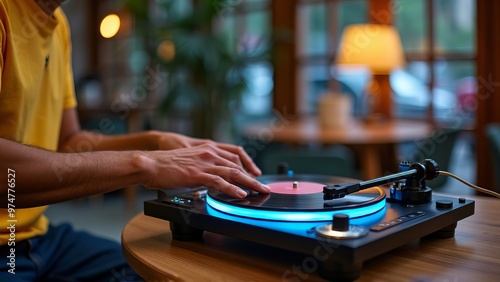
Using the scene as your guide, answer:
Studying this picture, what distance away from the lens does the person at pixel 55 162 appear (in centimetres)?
88

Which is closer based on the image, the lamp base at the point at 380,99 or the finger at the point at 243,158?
the finger at the point at 243,158

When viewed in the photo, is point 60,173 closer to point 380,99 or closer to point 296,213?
point 296,213

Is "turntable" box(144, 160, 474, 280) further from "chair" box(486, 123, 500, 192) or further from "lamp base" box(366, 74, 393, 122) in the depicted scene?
"lamp base" box(366, 74, 393, 122)

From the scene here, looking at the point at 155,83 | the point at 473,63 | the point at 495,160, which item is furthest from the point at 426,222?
the point at 155,83

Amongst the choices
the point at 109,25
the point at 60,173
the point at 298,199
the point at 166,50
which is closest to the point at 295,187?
the point at 298,199

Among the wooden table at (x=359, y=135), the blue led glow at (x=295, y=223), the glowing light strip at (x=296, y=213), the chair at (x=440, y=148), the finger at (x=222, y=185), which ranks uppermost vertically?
the finger at (x=222, y=185)

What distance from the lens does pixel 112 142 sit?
137 cm

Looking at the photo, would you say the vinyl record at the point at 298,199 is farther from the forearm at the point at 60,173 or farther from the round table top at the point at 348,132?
the round table top at the point at 348,132

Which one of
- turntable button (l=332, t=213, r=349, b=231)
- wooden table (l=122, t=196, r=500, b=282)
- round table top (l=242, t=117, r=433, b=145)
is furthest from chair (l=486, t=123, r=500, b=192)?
turntable button (l=332, t=213, r=349, b=231)

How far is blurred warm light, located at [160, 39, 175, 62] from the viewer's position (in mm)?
4366

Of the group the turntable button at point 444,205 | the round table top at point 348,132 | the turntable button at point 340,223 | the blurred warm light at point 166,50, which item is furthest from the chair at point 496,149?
the blurred warm light at point 166,50

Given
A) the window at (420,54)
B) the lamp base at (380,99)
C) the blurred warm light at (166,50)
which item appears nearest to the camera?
the window at (420,54)

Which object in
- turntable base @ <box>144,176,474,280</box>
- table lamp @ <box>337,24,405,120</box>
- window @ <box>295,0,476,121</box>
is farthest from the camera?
window @ <box>295,0,476,121</box>

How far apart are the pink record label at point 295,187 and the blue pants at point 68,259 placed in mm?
426
